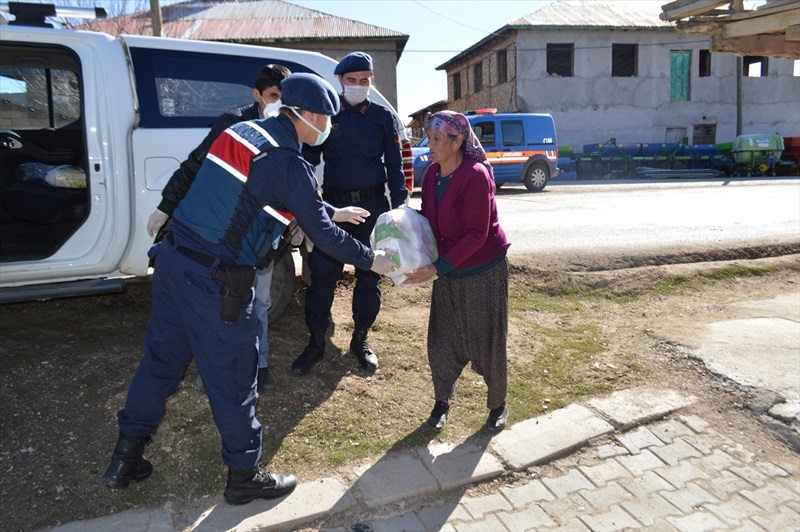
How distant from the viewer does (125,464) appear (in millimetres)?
2842

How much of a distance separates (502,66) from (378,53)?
9.11 m

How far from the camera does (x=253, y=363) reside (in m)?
2.77

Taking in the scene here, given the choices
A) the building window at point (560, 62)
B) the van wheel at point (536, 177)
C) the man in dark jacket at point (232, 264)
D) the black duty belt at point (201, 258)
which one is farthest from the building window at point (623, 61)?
the black duty belt at point (201, 258)

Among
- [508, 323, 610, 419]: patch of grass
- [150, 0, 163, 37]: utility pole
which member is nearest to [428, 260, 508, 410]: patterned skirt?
[508, 323, 610, 419]: patch of grass

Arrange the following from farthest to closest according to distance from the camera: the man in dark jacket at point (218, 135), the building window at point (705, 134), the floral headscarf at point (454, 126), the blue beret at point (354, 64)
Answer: the building window at point (705, 134), the blue beret at point (354, 64), the man in dark jacket at point (218, 135), the floral headscarf at point (454, 126)

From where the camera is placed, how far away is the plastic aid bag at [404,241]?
10.4ft

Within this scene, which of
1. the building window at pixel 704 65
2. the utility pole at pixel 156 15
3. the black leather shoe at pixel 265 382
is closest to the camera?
the black leather shoe at pixel 265 382

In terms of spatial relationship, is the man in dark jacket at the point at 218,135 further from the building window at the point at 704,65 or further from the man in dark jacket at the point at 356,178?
the building window at the point at 704,65

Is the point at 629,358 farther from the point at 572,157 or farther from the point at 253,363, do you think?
the point at 572,157

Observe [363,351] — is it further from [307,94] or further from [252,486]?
[307,94]

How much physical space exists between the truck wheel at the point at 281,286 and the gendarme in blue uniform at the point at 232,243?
1624 millimetres

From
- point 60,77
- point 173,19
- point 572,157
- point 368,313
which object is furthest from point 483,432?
point 173,19

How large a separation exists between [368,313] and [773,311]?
11.8 ft

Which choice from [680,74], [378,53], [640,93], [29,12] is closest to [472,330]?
[29,12]
